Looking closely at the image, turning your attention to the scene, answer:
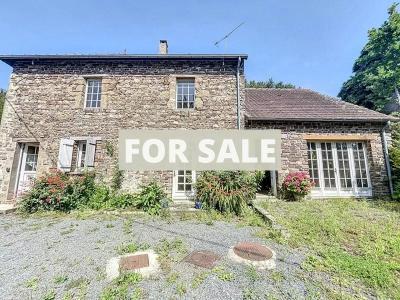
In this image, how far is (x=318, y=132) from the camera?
8.76 m

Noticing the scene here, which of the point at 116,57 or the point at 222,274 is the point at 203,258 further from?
the point at 116,57

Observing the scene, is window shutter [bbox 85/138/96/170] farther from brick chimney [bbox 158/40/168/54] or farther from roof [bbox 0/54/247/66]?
brick chimney [bbox 158/40/168/54]

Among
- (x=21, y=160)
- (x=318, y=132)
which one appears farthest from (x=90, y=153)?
(x=318, y=132)

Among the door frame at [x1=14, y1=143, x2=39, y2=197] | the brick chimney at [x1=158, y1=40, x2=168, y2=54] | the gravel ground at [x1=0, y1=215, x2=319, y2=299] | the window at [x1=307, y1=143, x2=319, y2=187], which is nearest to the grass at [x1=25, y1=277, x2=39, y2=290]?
the gravel ground at [x1=0, y1=215, x2=319, y2=299]

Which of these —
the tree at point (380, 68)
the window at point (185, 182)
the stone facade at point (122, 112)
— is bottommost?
the window at point (185, 182)

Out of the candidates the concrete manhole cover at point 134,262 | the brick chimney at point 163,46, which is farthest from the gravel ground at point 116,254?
the brick chimney at point 163,46

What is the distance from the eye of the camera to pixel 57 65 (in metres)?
9.20

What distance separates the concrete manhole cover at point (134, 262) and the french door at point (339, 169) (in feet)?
23.5

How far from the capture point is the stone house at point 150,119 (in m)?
8.50

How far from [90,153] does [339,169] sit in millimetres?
9793

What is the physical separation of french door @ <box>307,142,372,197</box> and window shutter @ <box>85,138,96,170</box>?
8.53 meters

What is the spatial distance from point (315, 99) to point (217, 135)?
5.51m

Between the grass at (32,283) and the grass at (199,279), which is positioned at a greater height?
the grass at (199,279)

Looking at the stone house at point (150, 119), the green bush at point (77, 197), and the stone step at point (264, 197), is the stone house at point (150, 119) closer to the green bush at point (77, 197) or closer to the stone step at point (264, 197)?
the stone step at point (264, 197)
